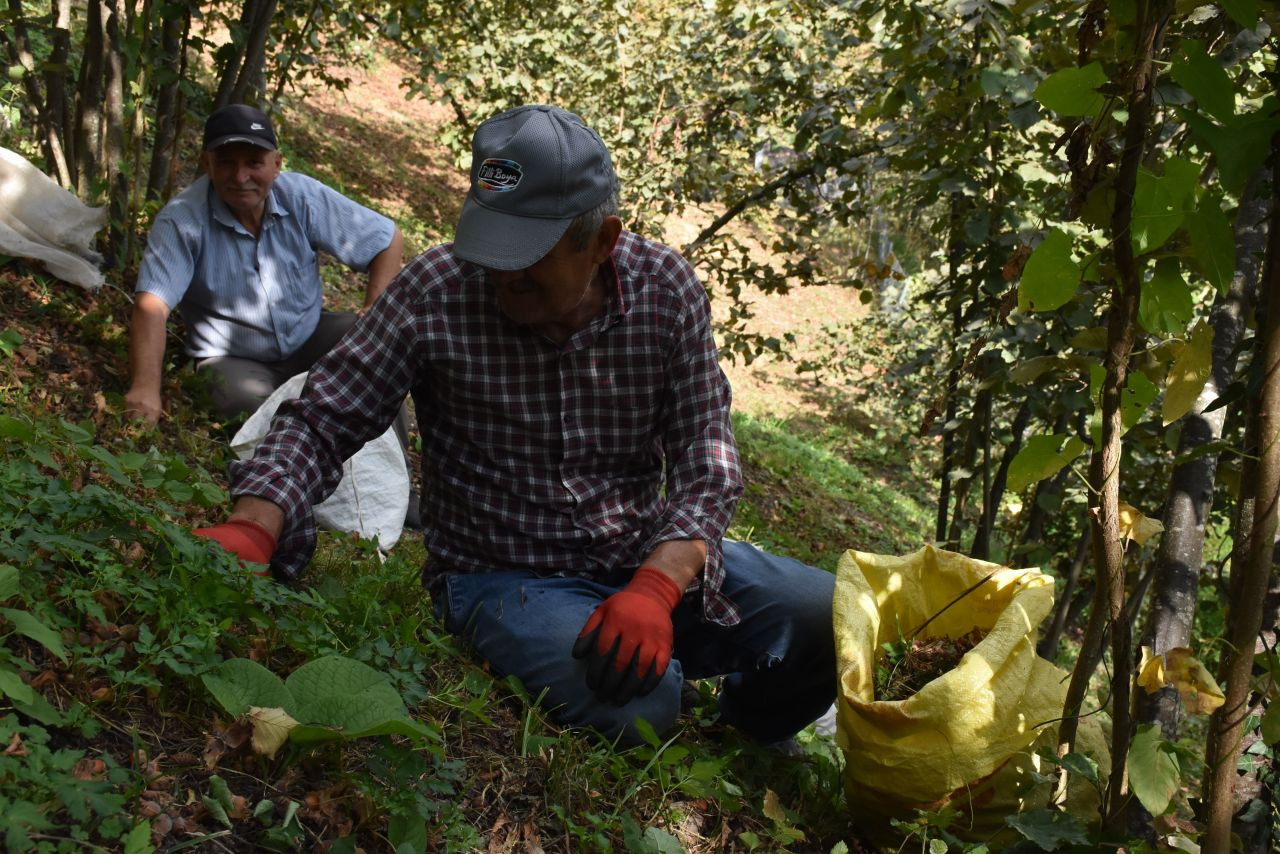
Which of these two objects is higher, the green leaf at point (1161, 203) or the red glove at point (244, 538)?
the green leaf at point (1161, 203)

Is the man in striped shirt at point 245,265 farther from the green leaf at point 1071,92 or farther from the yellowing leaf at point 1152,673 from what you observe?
the yellowing leaf at point 1152,673

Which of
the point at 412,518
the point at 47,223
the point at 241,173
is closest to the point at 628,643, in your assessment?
the point at 412,518

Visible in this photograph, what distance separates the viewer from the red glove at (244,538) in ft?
6.96

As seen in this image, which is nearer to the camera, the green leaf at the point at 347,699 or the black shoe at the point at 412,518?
the green leaf at the point at 347,699

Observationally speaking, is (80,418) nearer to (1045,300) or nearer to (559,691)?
(559,691)

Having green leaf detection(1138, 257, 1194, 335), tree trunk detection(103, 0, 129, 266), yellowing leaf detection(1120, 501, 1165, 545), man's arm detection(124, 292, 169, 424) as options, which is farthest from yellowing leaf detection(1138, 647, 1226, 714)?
tree trunk detection(103, 0, 129, 266)

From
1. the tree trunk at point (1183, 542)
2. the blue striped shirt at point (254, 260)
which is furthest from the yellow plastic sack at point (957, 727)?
the blue striped shirt at point (254, 260)

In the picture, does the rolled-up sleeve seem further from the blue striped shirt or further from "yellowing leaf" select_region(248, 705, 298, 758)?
the blue striped shirt

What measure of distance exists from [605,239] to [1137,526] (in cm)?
128

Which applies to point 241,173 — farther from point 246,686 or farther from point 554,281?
point 246,686

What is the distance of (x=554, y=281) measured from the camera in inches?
94.0

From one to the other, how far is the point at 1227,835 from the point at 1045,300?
913 mm

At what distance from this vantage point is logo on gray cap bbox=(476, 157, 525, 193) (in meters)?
2.30

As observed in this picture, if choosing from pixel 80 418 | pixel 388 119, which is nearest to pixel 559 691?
pixel 80 418
